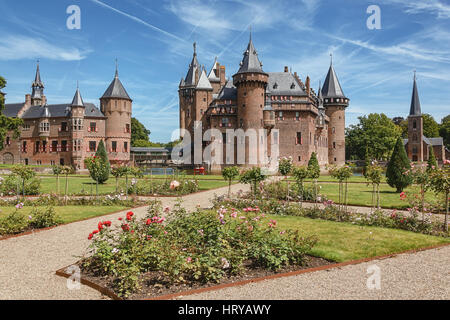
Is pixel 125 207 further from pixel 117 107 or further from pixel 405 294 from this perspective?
pixel 117 107

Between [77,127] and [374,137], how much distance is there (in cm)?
5029

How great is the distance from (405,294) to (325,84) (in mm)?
52379

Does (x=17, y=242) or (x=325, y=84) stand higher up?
(x=325, y=84)

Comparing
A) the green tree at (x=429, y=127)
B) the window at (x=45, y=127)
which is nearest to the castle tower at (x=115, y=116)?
the window at (x=45, y=127)

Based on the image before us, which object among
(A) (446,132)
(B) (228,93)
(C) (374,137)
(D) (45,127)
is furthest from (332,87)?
(A) (446,132)

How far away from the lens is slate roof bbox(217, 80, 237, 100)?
4384cm

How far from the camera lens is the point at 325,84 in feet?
178

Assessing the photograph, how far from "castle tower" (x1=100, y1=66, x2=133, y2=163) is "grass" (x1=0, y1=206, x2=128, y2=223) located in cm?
3450

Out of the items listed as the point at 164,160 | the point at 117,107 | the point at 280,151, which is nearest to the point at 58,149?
the point at 117,107

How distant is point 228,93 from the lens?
44.5 metres

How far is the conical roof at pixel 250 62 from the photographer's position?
39.8m

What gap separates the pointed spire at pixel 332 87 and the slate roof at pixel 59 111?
3370 centimetres

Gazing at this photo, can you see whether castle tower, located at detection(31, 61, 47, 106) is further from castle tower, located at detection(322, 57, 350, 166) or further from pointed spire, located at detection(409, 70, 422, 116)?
pointed spire, located at detection(409, 70, 422, 116)
